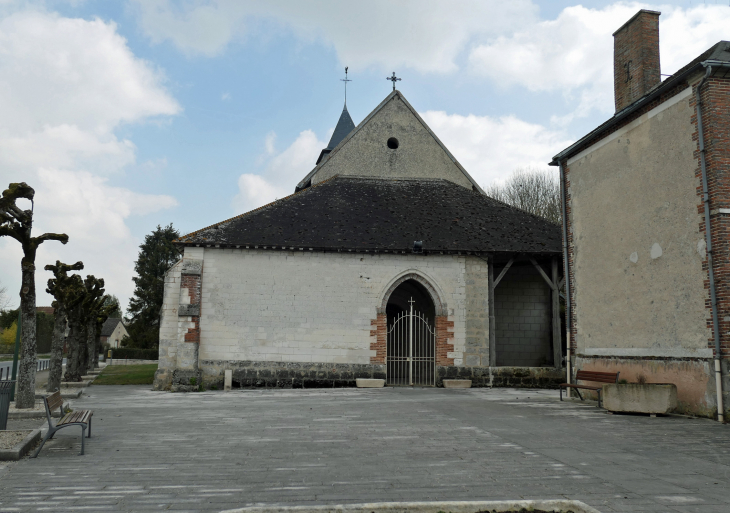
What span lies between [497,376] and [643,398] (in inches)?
269

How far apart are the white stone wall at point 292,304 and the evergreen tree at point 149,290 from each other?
2800cm

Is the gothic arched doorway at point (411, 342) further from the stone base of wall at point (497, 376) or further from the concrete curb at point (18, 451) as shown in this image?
the concrete curb at point (18, 451)

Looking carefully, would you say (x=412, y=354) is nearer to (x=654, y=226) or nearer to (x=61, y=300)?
(x=654, y=226)

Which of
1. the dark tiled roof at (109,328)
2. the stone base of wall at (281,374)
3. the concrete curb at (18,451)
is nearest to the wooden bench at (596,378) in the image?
the stone base of wall at (281,374)

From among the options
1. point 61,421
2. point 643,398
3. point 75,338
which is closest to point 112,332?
point 75,338

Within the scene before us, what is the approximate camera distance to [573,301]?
13.0m

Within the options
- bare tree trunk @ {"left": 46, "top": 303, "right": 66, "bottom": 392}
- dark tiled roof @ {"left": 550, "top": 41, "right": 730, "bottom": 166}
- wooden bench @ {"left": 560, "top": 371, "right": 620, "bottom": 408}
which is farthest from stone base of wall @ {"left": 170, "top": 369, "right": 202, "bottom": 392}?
dark tiled roof @ {"left": 550, "top": 41, "right": 730, "bottom": 166}

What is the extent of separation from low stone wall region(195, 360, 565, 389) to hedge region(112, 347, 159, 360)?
26.1 meters

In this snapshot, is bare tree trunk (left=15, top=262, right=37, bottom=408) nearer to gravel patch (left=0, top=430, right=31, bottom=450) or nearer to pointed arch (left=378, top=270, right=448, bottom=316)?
gravel patch (left=0, top=430, right=31, bottom=450)

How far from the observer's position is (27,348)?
936 cm

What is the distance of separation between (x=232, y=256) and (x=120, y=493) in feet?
37.5

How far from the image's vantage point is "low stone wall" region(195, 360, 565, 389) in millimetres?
15391

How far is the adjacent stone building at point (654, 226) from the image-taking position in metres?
8.99

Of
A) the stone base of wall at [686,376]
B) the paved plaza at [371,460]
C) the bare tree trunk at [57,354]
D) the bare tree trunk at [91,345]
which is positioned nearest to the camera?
the paved plaza at [371,460]
